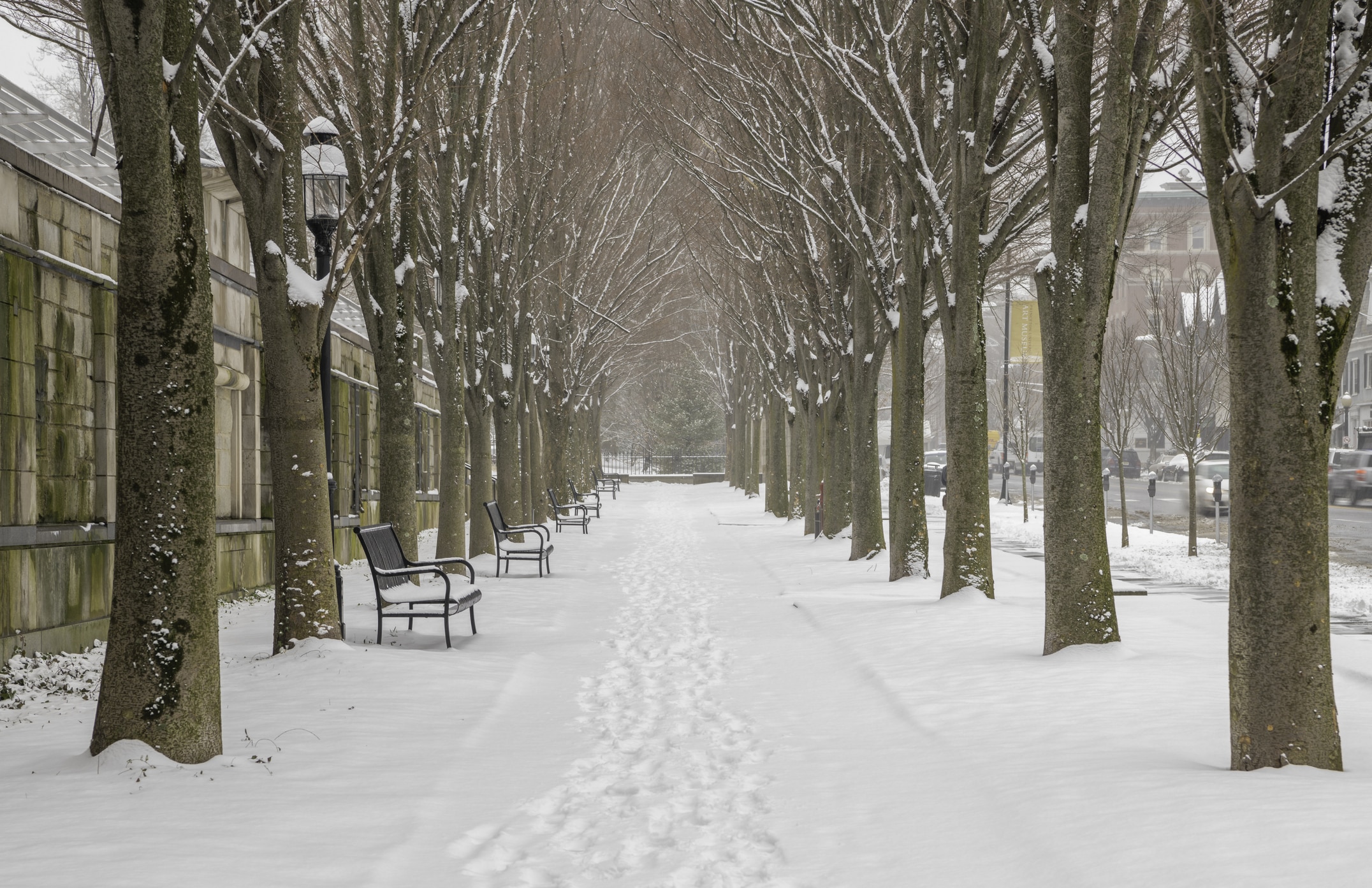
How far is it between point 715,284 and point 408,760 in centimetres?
2417

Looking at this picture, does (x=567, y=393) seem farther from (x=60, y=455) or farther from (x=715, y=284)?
(x=60, y=455)

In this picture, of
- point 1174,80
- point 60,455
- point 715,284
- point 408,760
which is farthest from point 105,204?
point 715,284

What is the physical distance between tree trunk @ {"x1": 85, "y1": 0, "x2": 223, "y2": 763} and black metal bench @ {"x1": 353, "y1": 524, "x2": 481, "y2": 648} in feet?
13.0

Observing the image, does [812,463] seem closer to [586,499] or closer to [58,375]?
[586,499]

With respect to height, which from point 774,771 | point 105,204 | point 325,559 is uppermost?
point 105,204

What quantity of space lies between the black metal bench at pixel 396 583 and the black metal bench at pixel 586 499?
16.1 m

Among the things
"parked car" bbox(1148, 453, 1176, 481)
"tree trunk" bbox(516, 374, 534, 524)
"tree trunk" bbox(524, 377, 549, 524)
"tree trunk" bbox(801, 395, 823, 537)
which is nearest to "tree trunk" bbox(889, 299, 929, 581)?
"tree trunk" bbox(801, 395, 823, 537)

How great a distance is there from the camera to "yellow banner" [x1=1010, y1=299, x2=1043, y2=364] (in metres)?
33.8

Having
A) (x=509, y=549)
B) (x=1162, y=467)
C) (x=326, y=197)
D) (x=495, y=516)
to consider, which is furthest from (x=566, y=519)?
(x=1162, y=467)

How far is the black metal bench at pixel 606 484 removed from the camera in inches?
1828

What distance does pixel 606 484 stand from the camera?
5872 centimetres

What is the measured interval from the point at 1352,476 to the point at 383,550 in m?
34.7

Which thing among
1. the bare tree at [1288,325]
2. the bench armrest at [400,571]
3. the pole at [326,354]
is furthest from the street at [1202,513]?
the pole at [326,354]

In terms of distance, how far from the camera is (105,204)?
37.2 ft
